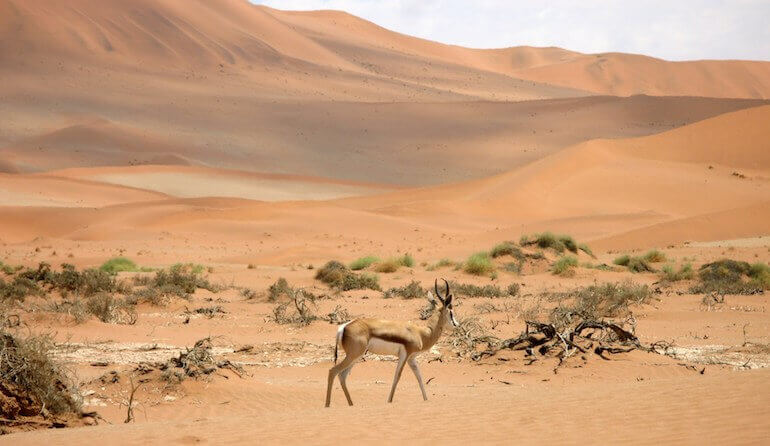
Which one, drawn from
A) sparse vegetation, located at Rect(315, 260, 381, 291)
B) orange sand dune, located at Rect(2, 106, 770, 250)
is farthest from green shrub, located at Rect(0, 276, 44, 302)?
orange sand dune, located at Rect(2, 106, 770, 250)

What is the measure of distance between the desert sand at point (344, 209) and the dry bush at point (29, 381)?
15.3 inches

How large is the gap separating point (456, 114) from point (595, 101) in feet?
47.2

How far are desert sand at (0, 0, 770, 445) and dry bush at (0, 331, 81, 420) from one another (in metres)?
0.39

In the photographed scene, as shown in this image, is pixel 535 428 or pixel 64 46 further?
pixel 64 46

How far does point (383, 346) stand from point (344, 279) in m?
15.2

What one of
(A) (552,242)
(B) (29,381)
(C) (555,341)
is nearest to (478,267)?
(A) (552,242)

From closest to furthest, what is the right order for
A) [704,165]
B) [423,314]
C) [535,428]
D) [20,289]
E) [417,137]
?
1. [535,428]
2. [423,314]
3. [20,289]
4. [704,165]
5. [417,137]

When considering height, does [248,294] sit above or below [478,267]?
below

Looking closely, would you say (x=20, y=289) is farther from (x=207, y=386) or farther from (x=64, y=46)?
(x=64, y=46)

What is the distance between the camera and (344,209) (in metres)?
50.0

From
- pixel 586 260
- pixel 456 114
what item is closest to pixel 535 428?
pixel 586 260

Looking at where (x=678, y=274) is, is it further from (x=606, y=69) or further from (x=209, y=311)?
(x=606, y=69)

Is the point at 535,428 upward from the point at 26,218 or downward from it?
upward

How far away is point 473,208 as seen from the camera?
52.9 meters
